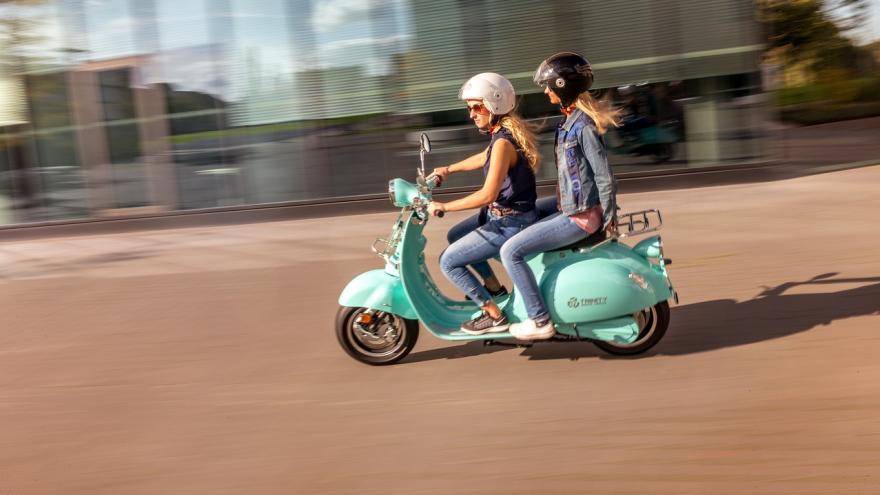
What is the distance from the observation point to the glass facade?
40.5 ft

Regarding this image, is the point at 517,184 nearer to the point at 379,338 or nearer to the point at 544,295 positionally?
the point at 544,295

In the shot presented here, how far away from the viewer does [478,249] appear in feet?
16.8

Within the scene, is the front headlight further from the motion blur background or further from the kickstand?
the motion blur background

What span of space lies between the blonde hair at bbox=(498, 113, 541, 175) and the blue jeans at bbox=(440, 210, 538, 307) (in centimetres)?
31

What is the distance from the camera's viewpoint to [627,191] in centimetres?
1241

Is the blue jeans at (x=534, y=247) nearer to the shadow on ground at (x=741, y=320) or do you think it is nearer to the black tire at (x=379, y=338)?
the shadow on ground at (x=741, y=320)

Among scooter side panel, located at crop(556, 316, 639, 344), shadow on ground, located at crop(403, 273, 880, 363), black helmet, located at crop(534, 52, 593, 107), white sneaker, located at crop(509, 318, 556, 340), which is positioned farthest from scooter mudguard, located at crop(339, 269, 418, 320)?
black helmet, located at crop(534, 52, 593, 107)

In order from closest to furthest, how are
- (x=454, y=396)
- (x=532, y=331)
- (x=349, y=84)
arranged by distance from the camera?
1. (x=454, y=396)
2. (x=532, y=331)
3. (x=349, y=84)

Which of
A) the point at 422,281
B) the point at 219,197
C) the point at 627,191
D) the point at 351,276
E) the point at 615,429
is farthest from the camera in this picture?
the point at 219,197

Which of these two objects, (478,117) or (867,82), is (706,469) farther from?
(867,82)

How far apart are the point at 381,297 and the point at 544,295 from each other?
91 cm

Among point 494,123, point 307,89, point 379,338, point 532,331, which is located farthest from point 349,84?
point 532,331

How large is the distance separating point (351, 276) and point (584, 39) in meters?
5.74

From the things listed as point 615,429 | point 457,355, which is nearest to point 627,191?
point 457,355
